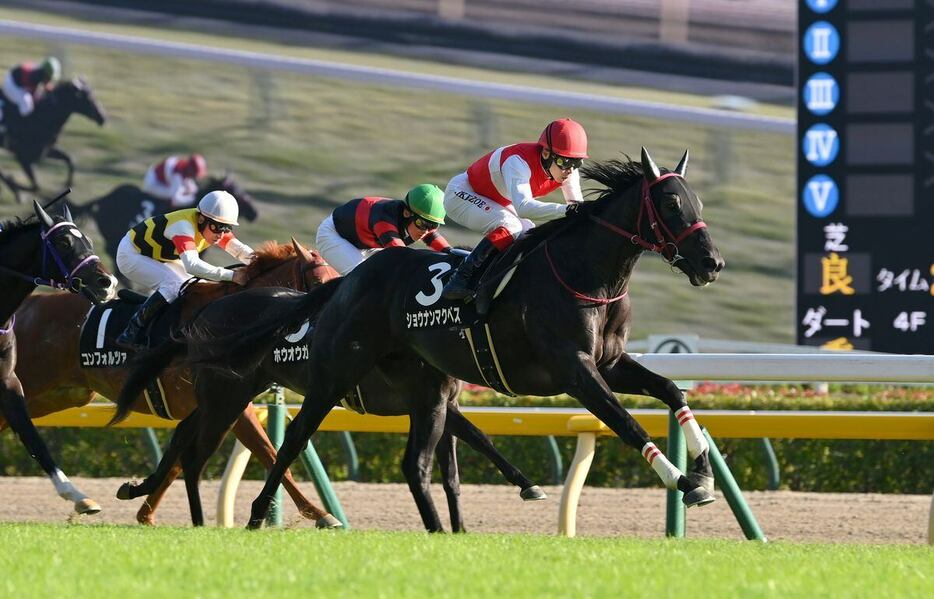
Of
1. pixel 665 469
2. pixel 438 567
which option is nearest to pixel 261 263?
pixel 665 469

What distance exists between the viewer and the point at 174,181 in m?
15.4

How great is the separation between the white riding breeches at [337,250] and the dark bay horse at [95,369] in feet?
0.34

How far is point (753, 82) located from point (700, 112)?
663 millimetres

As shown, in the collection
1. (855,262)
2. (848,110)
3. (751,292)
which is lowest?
(751,292)

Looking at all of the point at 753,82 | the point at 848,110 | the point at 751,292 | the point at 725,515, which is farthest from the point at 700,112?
the point at 725,515

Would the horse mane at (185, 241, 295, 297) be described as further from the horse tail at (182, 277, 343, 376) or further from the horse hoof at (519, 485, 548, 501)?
the horse hoof at (519, 485, 548, 501)

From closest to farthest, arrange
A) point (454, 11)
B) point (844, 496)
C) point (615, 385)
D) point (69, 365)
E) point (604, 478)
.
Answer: point (615, 385) < point (69, 365) < point (844, 496) < point (604, 478) < point (454, 11)

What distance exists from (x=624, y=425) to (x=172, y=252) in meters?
2.80

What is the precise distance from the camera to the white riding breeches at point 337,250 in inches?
268

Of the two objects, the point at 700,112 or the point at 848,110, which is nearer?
the point at 848,110

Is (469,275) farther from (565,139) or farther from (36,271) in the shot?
(36,271)

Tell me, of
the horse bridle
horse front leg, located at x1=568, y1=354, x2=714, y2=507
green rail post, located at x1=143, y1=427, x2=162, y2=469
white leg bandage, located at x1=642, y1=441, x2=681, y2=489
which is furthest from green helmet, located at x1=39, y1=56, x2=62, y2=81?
white leg bandage, located at x1=642, y1=441, x2=681, y2=489

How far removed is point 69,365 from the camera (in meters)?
6.93

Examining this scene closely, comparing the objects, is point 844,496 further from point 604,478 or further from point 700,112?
point 700,112
